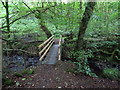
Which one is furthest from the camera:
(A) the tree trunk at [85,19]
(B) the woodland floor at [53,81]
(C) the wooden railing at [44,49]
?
(A) the tree trunk at [85,19]

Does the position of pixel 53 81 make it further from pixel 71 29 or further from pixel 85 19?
pixel 71 29

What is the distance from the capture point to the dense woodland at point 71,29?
14.0ft

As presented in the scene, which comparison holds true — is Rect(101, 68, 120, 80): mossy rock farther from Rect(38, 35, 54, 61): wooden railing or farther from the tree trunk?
Rect(38, 35, 54, 61): wooden railing

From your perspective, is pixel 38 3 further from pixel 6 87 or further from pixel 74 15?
pixel 6 87

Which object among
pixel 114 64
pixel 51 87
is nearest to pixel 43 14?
pixel 51 87

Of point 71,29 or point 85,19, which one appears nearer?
A: point 85,19

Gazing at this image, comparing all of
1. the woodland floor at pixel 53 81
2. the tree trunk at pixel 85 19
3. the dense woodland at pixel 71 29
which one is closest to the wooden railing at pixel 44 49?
the dense woodland at pixel 71 29

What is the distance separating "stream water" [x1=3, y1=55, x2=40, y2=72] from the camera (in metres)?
5.53

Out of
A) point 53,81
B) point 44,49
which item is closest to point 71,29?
point 44,49

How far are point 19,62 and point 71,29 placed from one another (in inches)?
191

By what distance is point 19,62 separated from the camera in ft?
20.9

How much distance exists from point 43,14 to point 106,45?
5.52 m

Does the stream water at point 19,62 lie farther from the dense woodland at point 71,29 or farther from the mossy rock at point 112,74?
the mossy rock at point 112,74

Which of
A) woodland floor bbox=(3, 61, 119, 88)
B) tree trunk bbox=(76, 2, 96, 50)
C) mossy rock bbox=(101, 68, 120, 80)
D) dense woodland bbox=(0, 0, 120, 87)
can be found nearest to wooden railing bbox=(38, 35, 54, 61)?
dense woodland bbox=(0, 0, 120, 87)
